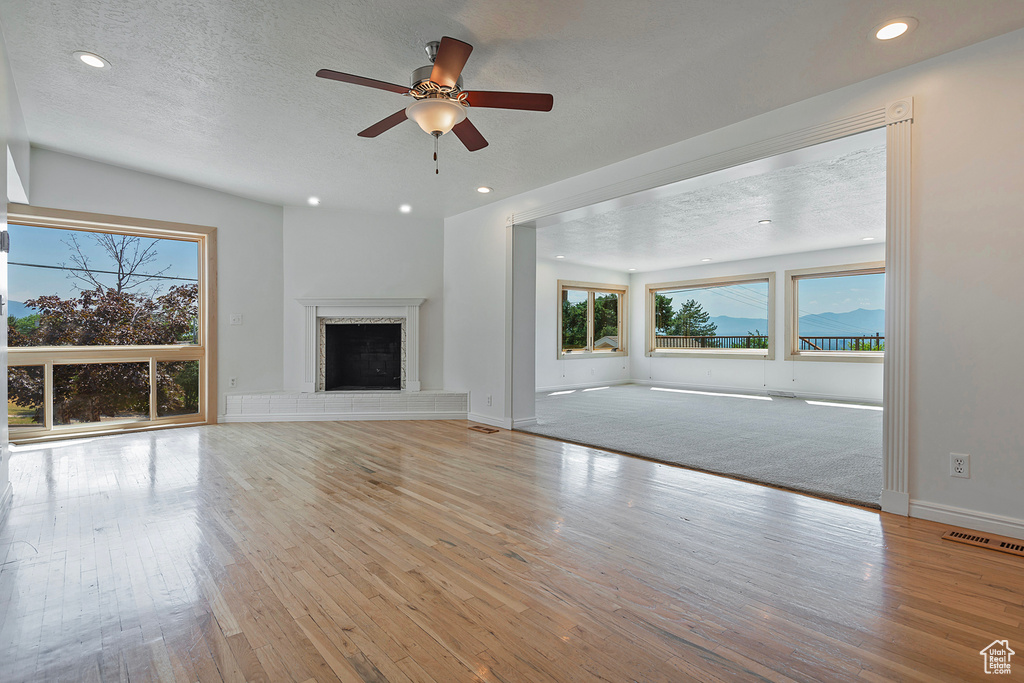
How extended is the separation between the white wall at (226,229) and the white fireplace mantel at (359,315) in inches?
13.6

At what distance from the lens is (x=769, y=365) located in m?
8.81

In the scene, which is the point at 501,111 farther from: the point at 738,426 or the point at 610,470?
the point at 738,426

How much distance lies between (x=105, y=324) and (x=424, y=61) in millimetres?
4634

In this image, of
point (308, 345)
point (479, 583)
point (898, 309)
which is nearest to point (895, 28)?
point (898, 309)

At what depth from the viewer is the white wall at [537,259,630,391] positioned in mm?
9172

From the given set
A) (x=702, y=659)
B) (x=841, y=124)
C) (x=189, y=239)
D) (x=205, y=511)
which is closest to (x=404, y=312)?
(x=189, y=239)

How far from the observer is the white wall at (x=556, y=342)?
9.17 m

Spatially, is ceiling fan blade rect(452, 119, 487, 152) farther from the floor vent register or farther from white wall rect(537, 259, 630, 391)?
white wall rect(537, 259, 630, 391)

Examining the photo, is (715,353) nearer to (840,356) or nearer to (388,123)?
(840,356)

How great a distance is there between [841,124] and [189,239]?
20.6 ft

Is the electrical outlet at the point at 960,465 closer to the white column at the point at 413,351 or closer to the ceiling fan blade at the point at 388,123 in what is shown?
the ceiling fan blade at the point at 388,123

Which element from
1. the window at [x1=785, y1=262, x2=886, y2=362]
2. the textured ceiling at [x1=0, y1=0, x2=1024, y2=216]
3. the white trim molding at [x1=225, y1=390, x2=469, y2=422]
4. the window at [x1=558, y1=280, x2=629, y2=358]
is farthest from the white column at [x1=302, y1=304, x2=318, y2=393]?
the window at [x1=785, y1=262, x2=886, y2=362]

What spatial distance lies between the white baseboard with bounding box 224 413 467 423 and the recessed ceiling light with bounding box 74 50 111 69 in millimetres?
3779

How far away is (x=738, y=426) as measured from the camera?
5.50m
